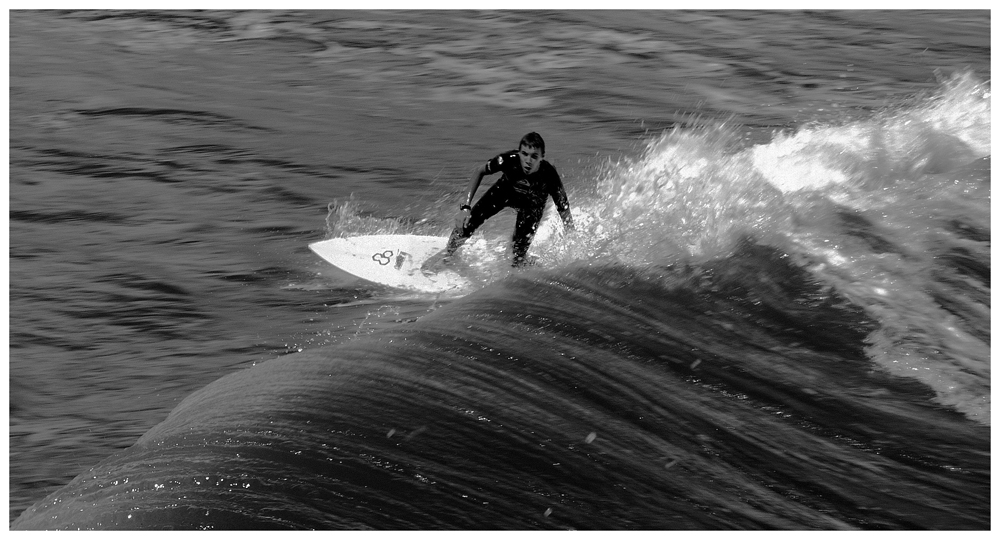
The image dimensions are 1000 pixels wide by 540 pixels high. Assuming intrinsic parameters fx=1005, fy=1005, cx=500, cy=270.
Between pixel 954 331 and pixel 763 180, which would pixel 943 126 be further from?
pixel 954 331

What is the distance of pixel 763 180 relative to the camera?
992 centimetres

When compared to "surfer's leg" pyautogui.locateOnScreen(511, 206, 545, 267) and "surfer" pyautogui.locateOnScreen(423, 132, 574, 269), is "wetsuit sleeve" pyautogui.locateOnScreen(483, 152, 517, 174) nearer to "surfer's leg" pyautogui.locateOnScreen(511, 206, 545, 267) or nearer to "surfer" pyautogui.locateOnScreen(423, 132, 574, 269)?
"surfer" pyautogui.locateOnScreen(423, 132, 574, 269)

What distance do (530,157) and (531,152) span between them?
5 centimetres

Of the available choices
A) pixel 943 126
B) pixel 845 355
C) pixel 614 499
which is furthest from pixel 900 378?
pixel 943 126

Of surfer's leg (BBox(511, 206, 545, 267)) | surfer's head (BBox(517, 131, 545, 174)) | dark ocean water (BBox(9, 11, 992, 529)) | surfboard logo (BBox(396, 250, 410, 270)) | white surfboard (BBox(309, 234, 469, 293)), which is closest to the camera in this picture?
dark ocean water (BBox(9, 11, 992, 529))

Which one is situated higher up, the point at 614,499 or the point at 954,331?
the point at 954,331

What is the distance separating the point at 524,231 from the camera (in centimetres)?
899

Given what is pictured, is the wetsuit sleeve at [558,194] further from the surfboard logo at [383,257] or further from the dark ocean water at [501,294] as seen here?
the surfboard logo at [383,257]

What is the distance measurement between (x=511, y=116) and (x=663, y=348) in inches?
295

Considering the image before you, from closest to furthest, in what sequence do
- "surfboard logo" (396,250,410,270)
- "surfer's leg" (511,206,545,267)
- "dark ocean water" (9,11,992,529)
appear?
"dark ocean water" (9,11,992,529) < "surfer's leg" (511,206,545,267) < "surfboard logo" (396,250,410,270)

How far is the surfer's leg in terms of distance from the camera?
886 cm

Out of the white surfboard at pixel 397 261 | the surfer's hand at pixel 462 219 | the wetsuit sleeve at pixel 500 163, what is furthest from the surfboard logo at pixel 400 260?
the wetsuit sleeve at pixel 500 163

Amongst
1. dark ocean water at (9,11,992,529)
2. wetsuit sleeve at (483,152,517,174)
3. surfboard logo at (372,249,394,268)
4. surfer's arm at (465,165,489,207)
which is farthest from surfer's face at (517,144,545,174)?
surfboard logo at (372,249,394,268)

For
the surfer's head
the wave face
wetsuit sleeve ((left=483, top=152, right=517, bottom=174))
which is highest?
the surfer's head
